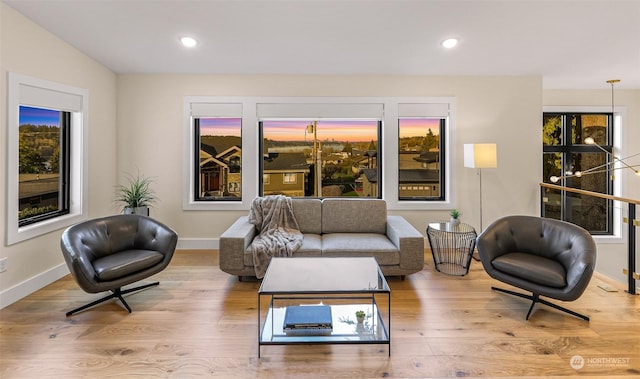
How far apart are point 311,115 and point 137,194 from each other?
2.41 meters

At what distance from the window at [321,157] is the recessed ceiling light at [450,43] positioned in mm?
1425

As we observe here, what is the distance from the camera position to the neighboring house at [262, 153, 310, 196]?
16.0 feet

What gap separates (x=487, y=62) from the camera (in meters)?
4.08

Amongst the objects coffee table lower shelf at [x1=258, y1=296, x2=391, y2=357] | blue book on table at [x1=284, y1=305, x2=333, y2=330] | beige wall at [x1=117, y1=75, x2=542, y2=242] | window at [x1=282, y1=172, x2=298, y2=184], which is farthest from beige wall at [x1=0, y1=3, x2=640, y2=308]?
blue book on table at [x1=284, y1=305, x2=333, y2=330]

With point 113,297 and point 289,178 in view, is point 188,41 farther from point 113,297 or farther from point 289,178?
point 113,297

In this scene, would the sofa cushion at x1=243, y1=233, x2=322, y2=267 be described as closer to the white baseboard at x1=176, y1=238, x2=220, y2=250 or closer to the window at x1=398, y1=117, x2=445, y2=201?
the white baseboard at x1=176, y1=238, x2=220, y2=250

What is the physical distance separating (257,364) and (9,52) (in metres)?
3.25

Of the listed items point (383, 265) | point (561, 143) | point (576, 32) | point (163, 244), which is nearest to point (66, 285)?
point (163, 244)

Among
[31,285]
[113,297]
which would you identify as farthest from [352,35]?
[31,285]

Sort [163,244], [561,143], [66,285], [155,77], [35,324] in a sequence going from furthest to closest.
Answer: [561,143] → [155,77] → [66,285] → [163,244] → [35,324]

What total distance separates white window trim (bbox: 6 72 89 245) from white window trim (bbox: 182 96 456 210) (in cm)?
112

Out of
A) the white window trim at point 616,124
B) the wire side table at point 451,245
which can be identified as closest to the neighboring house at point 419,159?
the wire side table at point 451,245

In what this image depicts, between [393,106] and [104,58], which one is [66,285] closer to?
[104,58]

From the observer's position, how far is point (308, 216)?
13.4 feet
